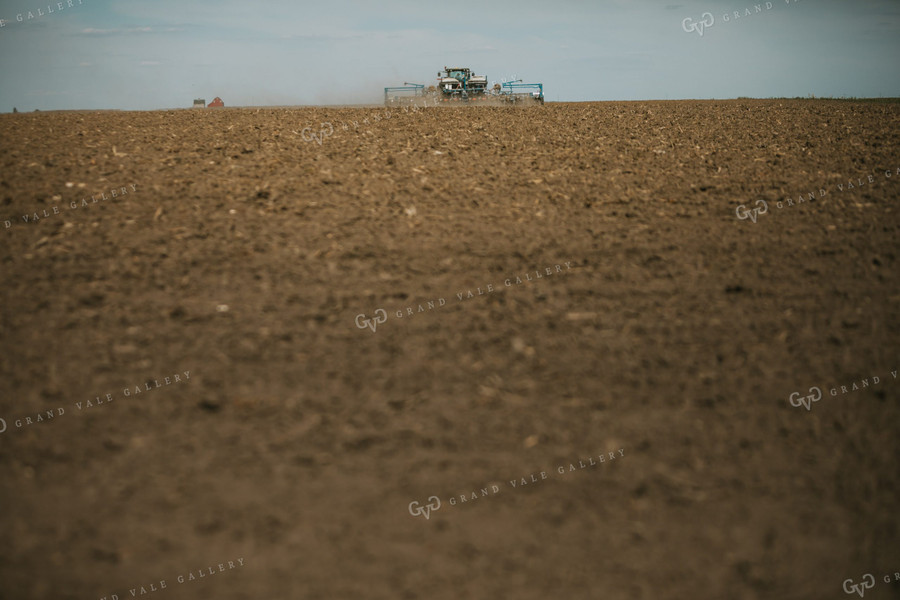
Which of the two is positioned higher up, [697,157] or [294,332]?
[697,157]

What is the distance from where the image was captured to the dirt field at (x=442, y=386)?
390 centimetres

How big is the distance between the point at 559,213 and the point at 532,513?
5102mm

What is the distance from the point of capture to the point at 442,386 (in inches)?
207

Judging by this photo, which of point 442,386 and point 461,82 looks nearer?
point 442,386

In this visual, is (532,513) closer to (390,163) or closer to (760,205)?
(760,205)

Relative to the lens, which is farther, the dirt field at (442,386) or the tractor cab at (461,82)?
the tractor cab at (461,82)

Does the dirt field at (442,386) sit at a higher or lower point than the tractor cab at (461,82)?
lower

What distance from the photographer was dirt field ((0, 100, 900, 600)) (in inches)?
154

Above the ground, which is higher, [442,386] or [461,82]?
[461,82]

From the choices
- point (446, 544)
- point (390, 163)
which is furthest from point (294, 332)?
point (390, 163)

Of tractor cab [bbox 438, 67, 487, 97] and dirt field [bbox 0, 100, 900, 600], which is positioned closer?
dirt field [bbox 0, 100, 900, 600]

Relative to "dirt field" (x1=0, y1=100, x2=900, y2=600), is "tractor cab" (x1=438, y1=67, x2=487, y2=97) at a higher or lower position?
higher

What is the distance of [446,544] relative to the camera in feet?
13.1

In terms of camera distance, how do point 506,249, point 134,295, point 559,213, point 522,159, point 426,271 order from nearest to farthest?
point 134,295 < point 426,271 < point 506,249 < point 559,213 < point 522,159
